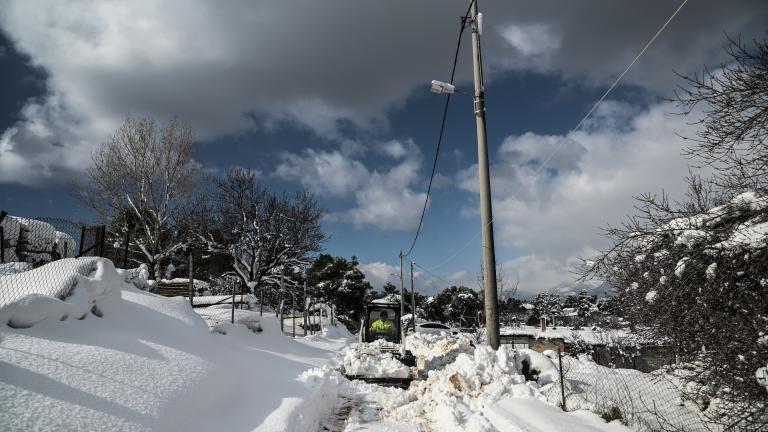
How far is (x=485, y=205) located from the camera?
31.6 ft

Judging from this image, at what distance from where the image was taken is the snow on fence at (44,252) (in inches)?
255

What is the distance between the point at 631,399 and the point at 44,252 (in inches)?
523

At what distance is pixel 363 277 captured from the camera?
50.1 metres

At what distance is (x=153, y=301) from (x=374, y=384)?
19.8 feet

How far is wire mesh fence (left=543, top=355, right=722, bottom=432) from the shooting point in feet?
21.2

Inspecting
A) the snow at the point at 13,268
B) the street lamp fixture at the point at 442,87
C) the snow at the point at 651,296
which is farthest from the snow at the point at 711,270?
the snow at the point at 13,268

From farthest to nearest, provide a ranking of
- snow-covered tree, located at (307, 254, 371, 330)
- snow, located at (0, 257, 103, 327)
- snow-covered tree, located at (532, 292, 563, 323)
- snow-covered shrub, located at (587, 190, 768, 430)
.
Answer: snow-covered tree, located at (532, 292, 563, 323), snow-covered tree, located at (307, 254, 371, 330), snow, located at (0, 257, 103, 327), snow-covered shrub, located at (587, 190, 768, 430)

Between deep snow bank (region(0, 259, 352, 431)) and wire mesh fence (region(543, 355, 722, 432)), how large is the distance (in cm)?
480

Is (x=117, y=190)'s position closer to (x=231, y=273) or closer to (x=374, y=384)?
(x=231, y=273)

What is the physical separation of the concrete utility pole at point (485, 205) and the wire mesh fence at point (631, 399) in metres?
1.69

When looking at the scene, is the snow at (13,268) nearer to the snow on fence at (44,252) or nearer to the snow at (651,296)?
the snow on fence at (44,252)

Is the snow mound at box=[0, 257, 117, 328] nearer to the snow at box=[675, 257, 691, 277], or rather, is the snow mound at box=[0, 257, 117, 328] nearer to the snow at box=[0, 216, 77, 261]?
the snow at box=[0, 216, 77, 261]

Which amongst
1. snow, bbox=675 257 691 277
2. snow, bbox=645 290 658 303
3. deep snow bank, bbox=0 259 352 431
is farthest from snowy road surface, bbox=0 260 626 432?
snow, bbox=675 257 691 277

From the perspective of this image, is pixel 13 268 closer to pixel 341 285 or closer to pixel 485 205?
pixel 485 205
